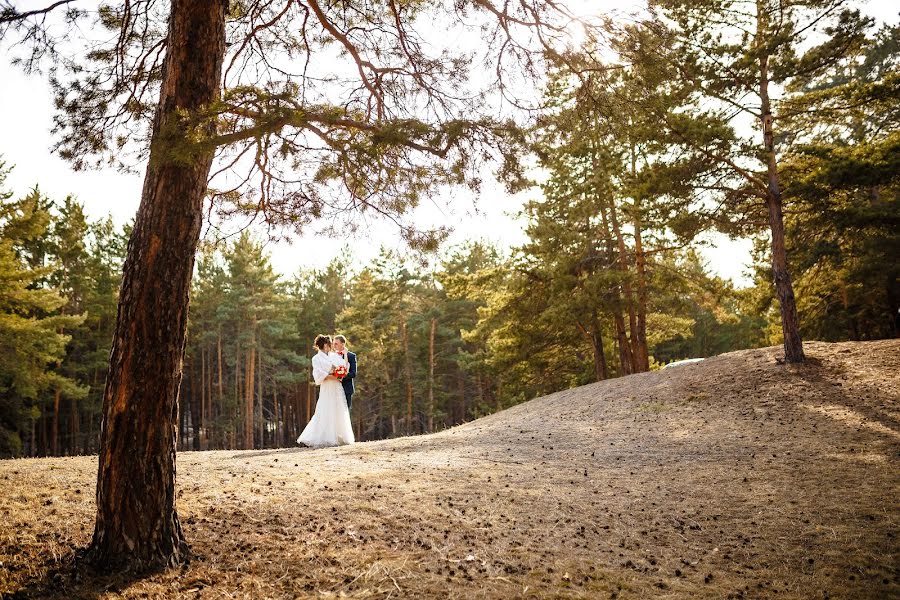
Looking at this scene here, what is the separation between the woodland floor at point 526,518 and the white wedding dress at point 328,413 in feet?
4.93

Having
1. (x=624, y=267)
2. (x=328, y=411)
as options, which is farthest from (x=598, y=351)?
(x=328, y=411)

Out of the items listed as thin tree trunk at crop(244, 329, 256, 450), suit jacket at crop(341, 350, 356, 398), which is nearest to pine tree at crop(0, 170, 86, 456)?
thin tree trunk at crop(244, 329, 256, 450)

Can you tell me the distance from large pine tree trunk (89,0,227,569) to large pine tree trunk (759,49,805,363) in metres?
11.5

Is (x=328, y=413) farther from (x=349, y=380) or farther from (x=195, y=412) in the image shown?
(x=195, y=412)

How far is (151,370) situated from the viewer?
3609 mm

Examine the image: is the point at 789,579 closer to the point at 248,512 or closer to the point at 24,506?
the point at 248,512

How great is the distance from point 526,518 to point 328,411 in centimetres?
597

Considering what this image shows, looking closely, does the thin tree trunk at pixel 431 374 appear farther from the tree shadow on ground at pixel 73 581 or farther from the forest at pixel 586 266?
the tree shadow on ground at pixel 73 581

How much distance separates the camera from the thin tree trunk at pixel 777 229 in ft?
37.8

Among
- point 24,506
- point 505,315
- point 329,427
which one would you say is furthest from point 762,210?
point 24,506

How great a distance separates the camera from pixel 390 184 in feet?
17.1

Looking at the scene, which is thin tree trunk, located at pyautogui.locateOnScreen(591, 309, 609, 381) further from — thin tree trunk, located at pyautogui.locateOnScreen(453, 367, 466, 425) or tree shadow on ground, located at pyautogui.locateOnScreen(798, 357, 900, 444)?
thin tree trunk, located at pyautogui.locateOnScreen(453, 367, 466, 425)

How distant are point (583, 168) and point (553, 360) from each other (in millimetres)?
9301

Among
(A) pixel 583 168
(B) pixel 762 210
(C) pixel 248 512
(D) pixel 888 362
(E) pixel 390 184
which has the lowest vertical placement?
(C) pixel 248 512
